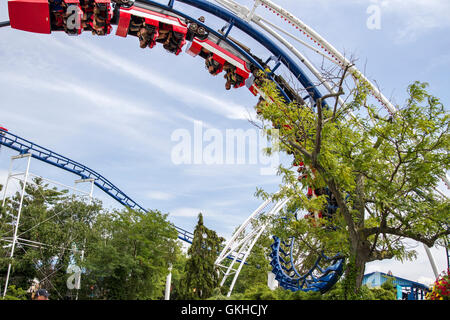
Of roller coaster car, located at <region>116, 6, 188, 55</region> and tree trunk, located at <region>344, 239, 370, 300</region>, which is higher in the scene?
roller coaster car, located at <region>116, 6, 188, 55</region>

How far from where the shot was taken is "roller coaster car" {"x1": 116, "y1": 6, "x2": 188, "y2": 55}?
37.8 ft

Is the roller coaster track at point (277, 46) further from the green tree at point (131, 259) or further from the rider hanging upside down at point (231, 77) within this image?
the green tree at point (131, 259)

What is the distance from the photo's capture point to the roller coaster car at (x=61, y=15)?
10.3 metres

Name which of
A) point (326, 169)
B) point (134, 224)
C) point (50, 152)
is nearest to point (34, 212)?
point (50, 152)

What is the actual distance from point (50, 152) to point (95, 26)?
A: 10015mm

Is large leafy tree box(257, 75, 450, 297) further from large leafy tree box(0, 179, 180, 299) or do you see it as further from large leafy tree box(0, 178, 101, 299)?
large leafy tree box(0, 178, 101, 299)

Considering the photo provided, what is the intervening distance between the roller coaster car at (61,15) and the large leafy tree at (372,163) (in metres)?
5.52

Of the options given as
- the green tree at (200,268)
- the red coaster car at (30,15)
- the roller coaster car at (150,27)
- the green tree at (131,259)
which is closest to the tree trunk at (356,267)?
the green tree at (200,268)

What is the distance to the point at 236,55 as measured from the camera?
12.8 meters

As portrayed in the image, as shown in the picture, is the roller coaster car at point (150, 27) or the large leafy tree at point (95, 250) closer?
the roller coaster car at point (150, 27)

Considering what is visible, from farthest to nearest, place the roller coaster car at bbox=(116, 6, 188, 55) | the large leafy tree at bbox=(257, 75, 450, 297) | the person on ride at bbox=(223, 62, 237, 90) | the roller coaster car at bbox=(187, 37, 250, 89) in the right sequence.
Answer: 1. the person on ride at bbox=(223, 62, 237, 90)
2. the roller coaster car at bbox=(187, 37, 250, 89)
3. the roller coaster car at bbox=(116, 6, 188, 55)
4. the large leafy tree at bbox=(257, 75, 450, 297)

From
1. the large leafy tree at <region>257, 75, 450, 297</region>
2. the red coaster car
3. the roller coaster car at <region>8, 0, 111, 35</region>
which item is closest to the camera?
the large leafy tree at <region>257, 75, 450, 297</region>

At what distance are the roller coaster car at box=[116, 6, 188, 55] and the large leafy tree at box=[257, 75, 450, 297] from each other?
4.35 meters

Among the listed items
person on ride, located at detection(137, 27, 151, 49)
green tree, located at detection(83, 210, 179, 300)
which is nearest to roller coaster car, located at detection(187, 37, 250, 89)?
person on ride, located at detection(137, 27, 151, 49)
